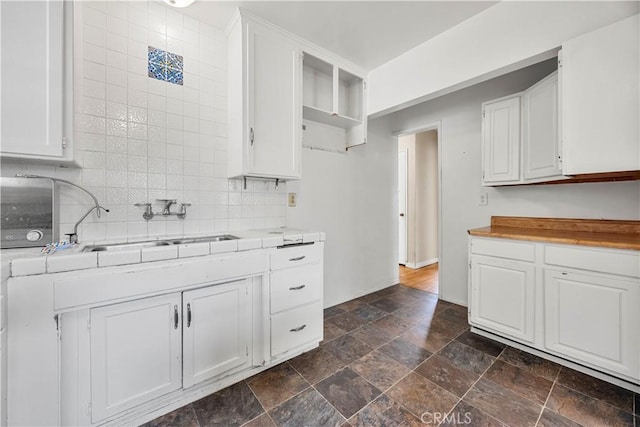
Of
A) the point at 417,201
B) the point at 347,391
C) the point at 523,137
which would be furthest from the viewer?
the point at 417,201

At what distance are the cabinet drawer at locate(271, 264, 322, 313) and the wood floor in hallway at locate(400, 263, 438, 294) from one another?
196 cm

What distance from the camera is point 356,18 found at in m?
1.90

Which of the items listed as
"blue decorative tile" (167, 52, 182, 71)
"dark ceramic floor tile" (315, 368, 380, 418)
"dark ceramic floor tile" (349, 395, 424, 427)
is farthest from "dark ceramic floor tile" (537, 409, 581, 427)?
"blue decorative tile" (167, 52, 182, 71)

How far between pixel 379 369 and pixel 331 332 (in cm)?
58

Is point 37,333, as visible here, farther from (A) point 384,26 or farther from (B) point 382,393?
(A) point 384,26

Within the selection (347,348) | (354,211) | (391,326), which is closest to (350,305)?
(391,326)

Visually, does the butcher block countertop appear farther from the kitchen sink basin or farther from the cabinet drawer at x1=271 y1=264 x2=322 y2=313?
the kitchen sink basin

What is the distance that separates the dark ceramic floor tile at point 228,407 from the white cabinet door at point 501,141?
2.58m

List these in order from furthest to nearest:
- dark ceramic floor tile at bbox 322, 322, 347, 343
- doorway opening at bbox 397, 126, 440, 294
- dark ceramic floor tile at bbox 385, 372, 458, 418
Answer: doorway opening at bbox 397, 126, 440, 294, dark ceramic floor tile at bbox 322, 322, 347, 343, dark ceramic floor tile at bbox 385, 372, 458, 418

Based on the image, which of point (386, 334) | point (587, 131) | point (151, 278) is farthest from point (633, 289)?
point (151, 278)

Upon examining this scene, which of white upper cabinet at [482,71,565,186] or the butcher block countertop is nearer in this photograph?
the butcher block countertop

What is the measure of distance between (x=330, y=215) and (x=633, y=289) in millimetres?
2170

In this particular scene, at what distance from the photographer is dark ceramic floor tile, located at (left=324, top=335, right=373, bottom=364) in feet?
6.12

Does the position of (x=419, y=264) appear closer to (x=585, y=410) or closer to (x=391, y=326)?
(x=391, y=326)
